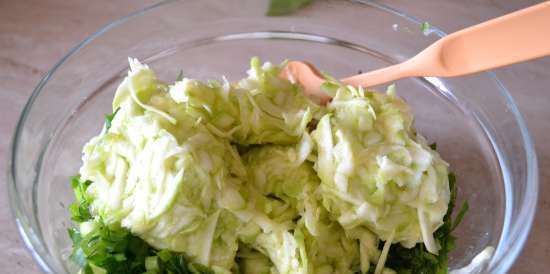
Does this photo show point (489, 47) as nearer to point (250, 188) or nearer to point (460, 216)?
point (460, 216)

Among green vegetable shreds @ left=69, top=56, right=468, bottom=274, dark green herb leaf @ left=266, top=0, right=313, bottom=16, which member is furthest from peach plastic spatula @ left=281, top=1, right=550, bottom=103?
dark green herb leaf @ left=266, top=0, right=313, bottom=16

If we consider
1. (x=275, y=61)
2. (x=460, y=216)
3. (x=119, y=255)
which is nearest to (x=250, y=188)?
(x=119, y=255)

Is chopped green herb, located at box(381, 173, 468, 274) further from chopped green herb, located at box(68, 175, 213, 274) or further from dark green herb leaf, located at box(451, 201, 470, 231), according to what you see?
chopped green herb, located at box(68, 175, 213, 274)

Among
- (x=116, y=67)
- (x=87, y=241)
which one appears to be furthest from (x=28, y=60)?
(x=87, y=241)

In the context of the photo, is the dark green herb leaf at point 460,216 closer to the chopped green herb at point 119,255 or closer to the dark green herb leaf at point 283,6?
the chopped green herb at point 119,255

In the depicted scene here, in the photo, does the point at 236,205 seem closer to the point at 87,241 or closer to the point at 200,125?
the point at 200,125

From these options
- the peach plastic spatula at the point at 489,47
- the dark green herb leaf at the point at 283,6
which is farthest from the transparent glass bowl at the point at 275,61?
the peach plastic spatula at the point at 489,47
